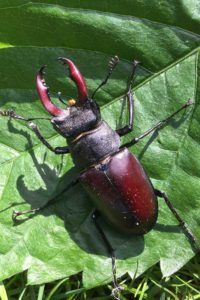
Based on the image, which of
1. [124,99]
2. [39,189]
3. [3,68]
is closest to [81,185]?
[39,189]

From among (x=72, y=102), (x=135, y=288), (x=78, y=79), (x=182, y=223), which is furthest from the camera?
(x=135, y=288)

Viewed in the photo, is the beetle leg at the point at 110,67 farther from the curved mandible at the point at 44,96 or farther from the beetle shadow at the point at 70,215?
the beetle shadow at the point at 70,215

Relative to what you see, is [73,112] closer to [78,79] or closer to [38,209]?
[78,79]

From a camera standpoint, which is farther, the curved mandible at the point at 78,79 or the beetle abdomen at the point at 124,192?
the beetle abdomen at the point at 124,192

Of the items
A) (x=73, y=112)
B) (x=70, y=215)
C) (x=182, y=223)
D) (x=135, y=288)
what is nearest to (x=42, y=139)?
(x=73, y=112)

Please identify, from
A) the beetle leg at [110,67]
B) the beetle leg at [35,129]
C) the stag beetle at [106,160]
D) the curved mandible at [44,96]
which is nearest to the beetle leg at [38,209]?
the stag beetle at [106,160]

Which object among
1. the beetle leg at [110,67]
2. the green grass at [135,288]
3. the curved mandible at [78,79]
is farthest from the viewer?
the green grass at [135,288]
